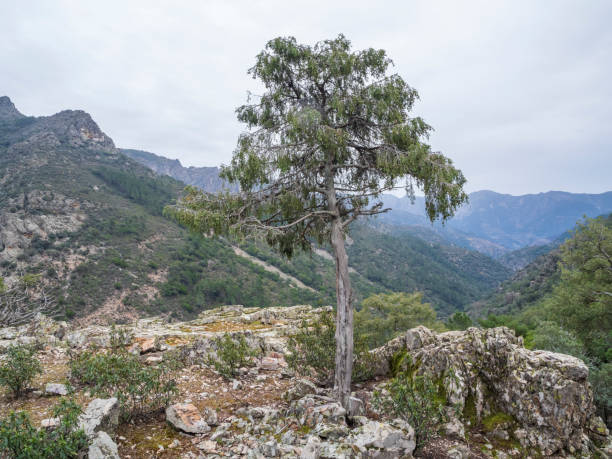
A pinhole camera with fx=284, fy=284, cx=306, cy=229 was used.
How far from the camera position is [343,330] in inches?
222

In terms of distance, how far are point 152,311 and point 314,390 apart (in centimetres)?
4255

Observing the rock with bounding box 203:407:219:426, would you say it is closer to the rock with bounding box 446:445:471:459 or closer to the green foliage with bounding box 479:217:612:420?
the rock with bounding box 446:445:471:459

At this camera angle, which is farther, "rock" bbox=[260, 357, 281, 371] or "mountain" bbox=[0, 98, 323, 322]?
"mountain" bbox=[0, 98, 323, 322]

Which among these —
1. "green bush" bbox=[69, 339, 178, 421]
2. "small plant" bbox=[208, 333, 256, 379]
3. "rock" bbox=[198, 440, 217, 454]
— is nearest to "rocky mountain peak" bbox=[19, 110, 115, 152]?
"small plant" bbox=[208, 333, 256, 379]

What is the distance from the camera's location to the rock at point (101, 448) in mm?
3134

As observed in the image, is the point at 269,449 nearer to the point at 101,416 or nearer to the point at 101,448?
Answer: the point at 101,448

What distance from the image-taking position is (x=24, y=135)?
88062mm

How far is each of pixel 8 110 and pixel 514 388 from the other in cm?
18391

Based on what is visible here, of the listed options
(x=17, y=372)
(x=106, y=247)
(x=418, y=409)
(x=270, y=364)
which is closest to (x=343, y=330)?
(x=418, y=409)

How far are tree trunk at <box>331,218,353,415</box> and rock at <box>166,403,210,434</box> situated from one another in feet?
7.88

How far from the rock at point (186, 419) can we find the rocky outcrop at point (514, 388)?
13.0 ft

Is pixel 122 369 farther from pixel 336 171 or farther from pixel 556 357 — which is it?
pixel 556 357

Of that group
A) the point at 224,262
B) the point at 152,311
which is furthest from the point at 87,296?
the point at 224,262

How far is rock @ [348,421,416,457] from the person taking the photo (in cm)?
341
